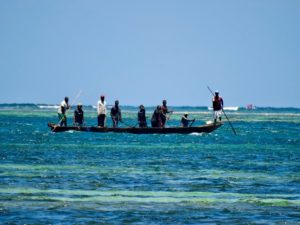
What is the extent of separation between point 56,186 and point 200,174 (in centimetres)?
514

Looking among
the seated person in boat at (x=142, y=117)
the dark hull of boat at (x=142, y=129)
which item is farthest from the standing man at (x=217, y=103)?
the seated person in boat at (x=142, y=117)

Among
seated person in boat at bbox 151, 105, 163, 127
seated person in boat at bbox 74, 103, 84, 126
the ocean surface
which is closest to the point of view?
the ocean surface

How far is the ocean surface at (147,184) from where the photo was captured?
17.9 meters

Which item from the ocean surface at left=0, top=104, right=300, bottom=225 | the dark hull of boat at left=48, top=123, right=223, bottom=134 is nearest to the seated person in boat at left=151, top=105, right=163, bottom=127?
the dark hull of boat at left=48, top=123, right=223, bottom=134

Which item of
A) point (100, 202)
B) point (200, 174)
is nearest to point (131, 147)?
point (200, 174)

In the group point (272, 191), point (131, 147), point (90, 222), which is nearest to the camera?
point (90, 222)

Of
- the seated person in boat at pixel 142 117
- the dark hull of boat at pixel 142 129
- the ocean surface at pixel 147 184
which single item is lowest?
the ocean surface at pixel 147 184

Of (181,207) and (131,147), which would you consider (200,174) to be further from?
(131,147)

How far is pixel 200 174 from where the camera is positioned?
26297mm

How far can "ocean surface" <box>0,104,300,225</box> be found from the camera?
17.9 m

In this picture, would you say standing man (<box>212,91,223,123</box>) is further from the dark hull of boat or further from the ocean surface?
the ocean surface

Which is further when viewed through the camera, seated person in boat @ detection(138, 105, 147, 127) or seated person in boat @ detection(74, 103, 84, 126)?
seated person in boat @ detection(74, 103, 84, 126)

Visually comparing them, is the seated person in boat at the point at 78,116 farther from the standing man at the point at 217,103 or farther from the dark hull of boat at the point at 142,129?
the standing man at the point at 217,103

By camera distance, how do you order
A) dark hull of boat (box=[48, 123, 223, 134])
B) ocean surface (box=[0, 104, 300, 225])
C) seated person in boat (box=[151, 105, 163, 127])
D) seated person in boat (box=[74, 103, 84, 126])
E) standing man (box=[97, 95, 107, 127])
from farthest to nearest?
seated person in boat (box=[74, 103, 84, 126]) < dark hull of boat (box=[48, 123, 223, 134]) < seated person in boat (box=[151, 105, 163, 127]) < standing man (box=[97, 95, 107, 127]) < ocean surface (box=[0, 104, 300, 225])
